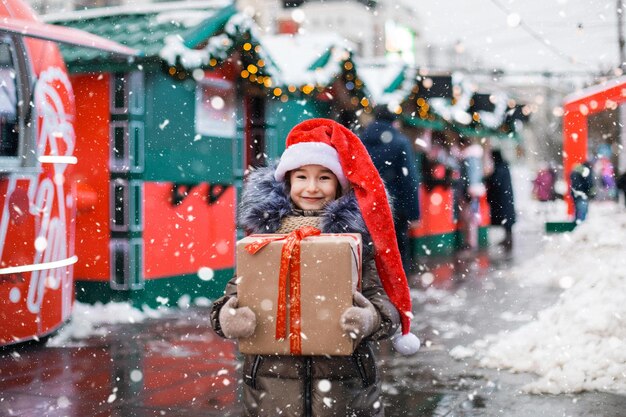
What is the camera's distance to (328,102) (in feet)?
42.1

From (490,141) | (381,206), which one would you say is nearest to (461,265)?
(490,141)

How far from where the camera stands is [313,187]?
3525 millimetres

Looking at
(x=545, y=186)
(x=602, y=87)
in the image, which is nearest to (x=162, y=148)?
(x=602, y=87)

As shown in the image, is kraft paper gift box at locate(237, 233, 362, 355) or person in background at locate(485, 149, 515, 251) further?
person in background at locate(485, 149, 515, 251)

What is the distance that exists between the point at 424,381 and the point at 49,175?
346cm

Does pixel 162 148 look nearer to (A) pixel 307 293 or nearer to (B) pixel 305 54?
(B) pixel 305 54

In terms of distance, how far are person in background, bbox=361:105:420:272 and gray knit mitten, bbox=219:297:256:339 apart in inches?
226

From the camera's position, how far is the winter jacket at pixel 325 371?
3.30 m

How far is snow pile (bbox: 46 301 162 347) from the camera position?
765cm

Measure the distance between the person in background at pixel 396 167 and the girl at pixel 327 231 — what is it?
5.10m

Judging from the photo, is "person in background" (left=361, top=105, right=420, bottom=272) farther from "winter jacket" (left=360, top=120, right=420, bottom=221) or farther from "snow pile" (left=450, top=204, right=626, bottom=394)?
"snow pile" (left=450, top=204, right=626, bottom=394)

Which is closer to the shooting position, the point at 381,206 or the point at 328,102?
the point at 381,206

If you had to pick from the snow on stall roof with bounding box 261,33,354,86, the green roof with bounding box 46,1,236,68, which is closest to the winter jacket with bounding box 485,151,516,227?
the snow on stall roof with bounding box 261,33,354,86

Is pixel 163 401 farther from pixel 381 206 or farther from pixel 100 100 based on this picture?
pixel 100 100
